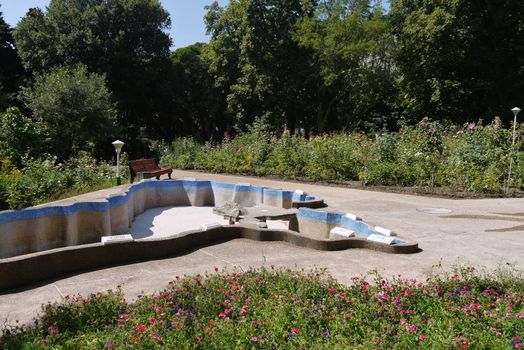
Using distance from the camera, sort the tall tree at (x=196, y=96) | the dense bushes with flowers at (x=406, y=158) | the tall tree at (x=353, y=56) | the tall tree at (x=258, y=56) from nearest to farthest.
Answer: the dense bushes with flowers at (x=406, y=158) → the tall tree at (x=353, y=56) → the tall tree at (x=258, y=56) → the tall tree at (x=196, y=96)

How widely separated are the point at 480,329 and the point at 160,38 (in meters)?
31.2

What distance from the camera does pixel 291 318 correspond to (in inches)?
156

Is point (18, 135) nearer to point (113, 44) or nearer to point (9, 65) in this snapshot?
point (113, 44)

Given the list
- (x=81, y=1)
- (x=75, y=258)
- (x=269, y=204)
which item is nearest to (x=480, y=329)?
(x=75, y=258)

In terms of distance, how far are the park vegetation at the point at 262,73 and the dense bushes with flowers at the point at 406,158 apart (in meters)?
0.15

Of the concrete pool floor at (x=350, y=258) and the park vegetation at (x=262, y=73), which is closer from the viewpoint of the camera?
the concrete pool floor at (x=350, y=258)

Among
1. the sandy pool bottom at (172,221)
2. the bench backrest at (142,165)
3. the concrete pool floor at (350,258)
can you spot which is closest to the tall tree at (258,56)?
the bench backrest at (142,165)

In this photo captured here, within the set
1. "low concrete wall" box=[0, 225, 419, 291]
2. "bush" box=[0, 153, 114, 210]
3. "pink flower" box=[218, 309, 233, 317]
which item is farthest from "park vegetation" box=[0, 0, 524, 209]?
"pink flower" box=[218, 309, 233, 317]

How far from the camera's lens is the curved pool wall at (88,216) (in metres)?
7.82

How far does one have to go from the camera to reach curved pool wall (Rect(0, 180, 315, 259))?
7.82m

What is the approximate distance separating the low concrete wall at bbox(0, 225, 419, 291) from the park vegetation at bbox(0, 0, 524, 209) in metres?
8.79

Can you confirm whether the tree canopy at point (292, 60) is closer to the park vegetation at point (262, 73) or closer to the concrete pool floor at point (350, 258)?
the park vegetation at point (262, 73)

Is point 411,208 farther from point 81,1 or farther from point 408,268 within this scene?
point 81,1

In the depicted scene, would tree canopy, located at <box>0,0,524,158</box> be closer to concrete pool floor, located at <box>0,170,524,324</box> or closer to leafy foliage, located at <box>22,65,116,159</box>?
leafy foliage, located at <box>22,65,116,159</box>
